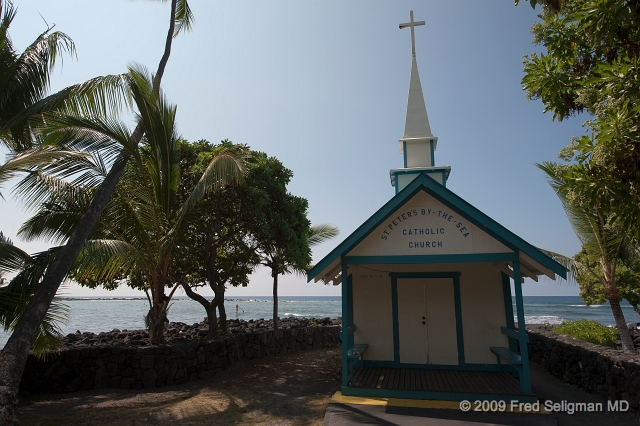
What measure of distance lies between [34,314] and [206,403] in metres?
3.58

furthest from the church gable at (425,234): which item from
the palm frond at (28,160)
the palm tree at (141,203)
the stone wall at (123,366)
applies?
the palm frond at (28,160)

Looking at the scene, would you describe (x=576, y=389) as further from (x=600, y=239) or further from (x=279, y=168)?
(x=279, y=168)

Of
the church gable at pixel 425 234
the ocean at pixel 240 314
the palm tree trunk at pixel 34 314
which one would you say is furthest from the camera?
the ocean at pixel 240 314

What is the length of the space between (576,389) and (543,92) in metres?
6.32

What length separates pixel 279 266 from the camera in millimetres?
15906

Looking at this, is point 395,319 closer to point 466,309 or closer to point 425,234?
point 466,309

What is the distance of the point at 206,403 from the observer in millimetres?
8219

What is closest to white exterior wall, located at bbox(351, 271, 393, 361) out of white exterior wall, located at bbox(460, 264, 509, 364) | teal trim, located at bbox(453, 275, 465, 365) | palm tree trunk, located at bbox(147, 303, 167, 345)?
teal trim, located at bbox(453, 275, 465, 365)

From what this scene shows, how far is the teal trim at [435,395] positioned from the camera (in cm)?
726

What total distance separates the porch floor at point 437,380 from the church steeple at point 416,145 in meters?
4.87

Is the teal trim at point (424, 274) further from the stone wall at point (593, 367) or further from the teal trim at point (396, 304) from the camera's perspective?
the stone wall at point (593, 367)

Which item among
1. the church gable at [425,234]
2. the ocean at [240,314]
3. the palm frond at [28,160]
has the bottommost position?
the ocean at [240,314]

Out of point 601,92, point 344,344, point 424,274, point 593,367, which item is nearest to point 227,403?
point 344,344

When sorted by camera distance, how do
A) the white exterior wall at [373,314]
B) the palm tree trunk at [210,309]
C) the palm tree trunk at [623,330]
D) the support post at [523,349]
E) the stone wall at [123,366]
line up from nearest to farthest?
the support post at [523,349], the stone wall at [123,366], the white exterior wall at [373,314], the palm tree trunk at [623,330], the palm tree trunk at [210,309]
